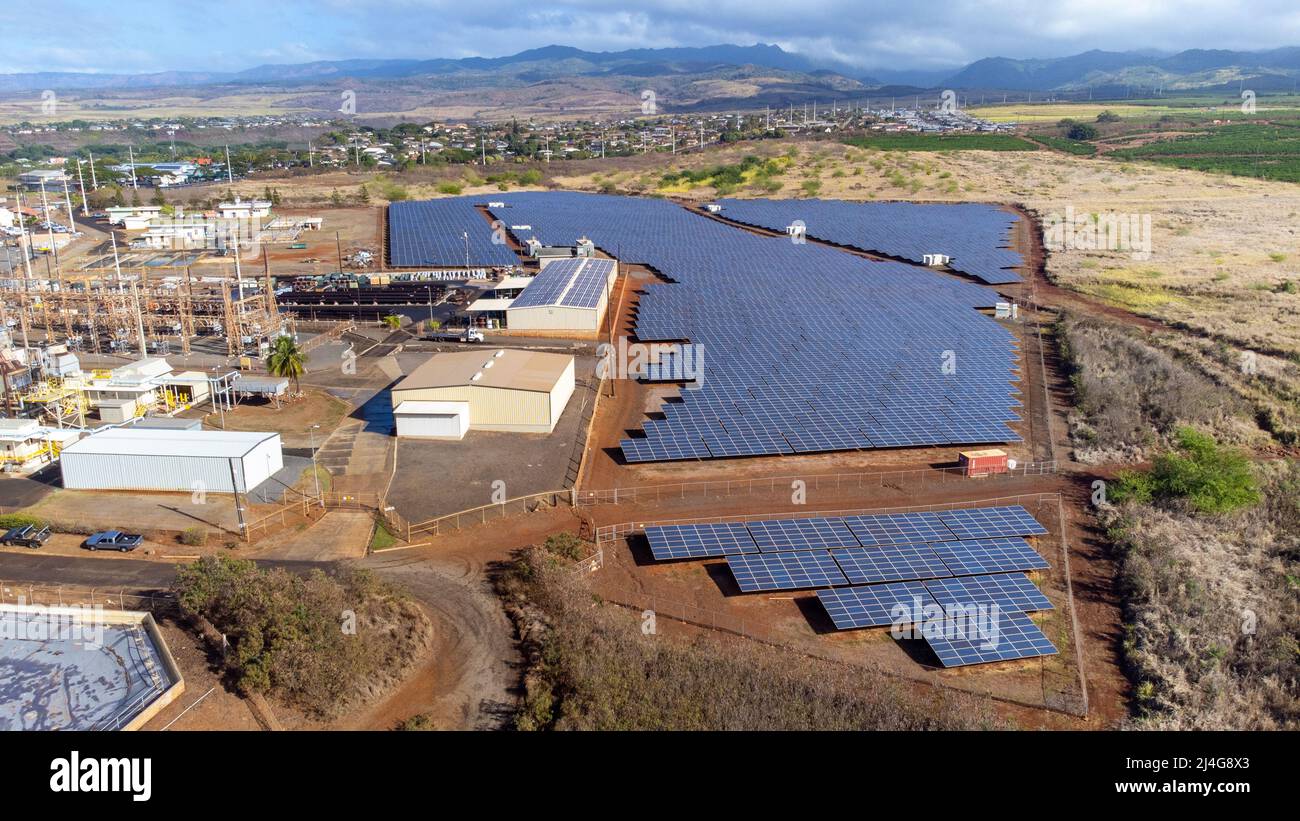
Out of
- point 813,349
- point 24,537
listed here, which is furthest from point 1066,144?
point 24,537

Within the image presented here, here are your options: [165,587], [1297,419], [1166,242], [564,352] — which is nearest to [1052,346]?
[1297,419]

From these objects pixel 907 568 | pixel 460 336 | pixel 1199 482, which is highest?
pixel 460 336

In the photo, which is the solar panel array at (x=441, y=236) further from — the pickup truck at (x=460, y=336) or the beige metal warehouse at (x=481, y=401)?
the beige metal warehouse at (x=481, y=401)

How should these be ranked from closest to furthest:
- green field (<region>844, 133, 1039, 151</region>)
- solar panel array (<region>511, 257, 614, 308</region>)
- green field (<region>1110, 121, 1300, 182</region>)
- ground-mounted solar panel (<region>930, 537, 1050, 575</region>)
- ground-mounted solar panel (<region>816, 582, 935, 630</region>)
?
ground-mounted solar panel (<region>816, 582, 935, 630</region>) < ground-mounted solar panel (<region>930, 537, 1050, 575</region>) < solar panel array (<region>511, 257, 614, 308</region>) < green field (<region>1110, 121, 1300, 182</region>) < green field (<region>844, 133, 1039, 151</region>)

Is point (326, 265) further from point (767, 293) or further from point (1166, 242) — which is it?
point (1166, 242)

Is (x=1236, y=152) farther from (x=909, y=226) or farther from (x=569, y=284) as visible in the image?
A: (x=569, y=284)

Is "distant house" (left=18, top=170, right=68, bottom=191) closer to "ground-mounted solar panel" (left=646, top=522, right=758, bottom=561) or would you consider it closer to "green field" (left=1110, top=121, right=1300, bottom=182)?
"ground-mounted solar panel" (left=646, top=522, right=758, bottom=561)

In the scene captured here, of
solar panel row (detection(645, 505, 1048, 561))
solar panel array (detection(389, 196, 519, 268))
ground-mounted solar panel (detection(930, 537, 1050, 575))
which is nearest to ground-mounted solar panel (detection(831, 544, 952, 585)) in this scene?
solar panel row (detection(645, 505, 1048, 561))
